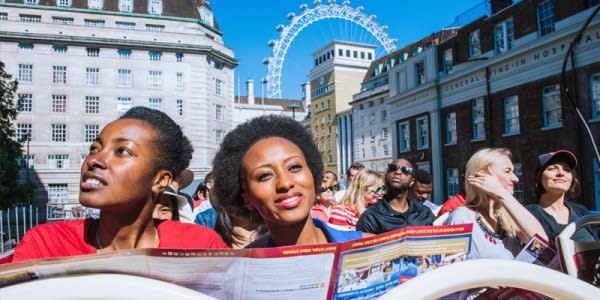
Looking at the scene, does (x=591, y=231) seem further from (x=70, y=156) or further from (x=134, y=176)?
(x=70, y=156)

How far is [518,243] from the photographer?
321 cm

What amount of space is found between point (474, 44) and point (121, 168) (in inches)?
1001

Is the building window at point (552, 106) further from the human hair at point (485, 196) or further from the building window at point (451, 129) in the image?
the human hair at point (485, 196)

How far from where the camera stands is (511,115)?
21.7m

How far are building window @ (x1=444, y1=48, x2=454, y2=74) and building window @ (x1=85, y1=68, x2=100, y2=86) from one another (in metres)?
31.8

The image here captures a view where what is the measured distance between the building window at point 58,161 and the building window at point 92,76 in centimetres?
712

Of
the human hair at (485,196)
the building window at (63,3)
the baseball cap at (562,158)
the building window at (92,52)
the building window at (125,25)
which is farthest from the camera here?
the building window at (125,25)

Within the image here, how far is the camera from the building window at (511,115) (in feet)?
69.8

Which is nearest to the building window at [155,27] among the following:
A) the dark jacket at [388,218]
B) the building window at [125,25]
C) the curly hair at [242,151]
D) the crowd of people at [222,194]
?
the building window at [125,25]

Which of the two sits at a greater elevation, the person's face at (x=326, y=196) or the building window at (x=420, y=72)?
the building window at (x=420, y=72)

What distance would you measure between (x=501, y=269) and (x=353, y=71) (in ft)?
229

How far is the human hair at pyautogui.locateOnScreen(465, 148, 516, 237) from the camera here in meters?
3.25

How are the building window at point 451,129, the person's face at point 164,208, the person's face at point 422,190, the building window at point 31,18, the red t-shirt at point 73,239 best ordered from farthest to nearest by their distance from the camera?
the building window at point 31,18, the building window at point 451,129, the person's face at point 422,190, the person's face at point 164,208, the red t-shirt at point 73,239

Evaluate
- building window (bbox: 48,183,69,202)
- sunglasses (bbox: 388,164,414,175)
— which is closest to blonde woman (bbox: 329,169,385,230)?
sunglasses (bbox: 388,164,414,175)
